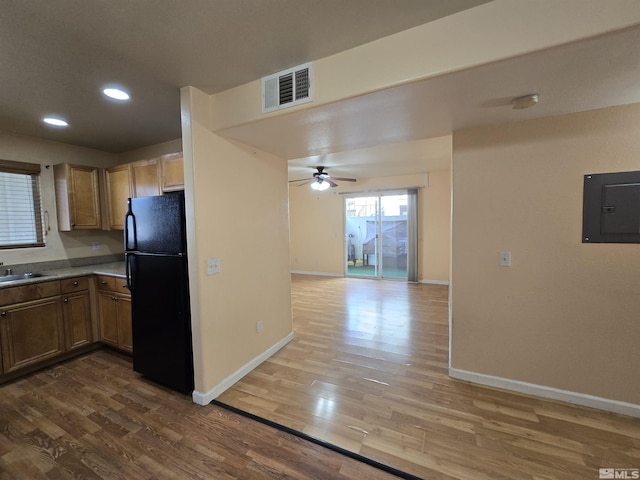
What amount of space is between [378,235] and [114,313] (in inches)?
216

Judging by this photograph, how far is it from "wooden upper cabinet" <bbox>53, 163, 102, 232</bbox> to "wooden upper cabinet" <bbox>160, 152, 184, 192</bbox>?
1.45 meters

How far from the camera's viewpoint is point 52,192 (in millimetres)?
3238

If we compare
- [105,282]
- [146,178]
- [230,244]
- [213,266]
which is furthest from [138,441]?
Result: [146,178]

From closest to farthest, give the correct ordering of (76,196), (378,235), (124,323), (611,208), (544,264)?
1. (611,208)
2. (544,264)
3. (124,323)
4. (76,196)
5. (378,235)

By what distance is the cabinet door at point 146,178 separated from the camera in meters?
2.76

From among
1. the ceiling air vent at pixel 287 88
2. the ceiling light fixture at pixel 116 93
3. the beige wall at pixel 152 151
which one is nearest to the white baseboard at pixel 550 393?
the ceiling air vent at pixel 287 88

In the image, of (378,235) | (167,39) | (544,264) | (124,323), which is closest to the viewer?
(167,39)

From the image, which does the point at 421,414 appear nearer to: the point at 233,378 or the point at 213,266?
the point at 233,378

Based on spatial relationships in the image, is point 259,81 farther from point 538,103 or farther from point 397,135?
point 538,103

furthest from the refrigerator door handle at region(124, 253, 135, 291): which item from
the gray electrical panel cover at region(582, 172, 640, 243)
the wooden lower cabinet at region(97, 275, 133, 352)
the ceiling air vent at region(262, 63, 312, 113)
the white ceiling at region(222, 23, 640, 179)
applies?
the gray electrical panel cover at region(582, 172, 640, 243)

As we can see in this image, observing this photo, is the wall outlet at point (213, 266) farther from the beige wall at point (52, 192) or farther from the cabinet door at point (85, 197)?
the beige wall at point (52, 192)

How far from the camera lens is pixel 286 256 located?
10.6 feet

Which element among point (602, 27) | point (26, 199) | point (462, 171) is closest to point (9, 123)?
point (26, 199)

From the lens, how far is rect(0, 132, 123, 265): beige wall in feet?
9.60
